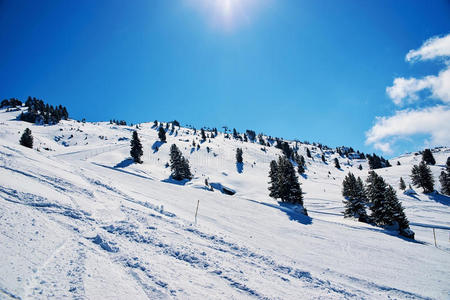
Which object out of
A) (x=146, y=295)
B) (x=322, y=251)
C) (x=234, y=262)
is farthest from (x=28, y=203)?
(x=322, y=251)

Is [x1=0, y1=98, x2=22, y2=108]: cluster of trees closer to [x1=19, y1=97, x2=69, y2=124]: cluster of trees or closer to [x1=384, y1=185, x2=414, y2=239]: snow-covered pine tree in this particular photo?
[x1=19, y1=97, x2=69, y2=124]: cluster of trees

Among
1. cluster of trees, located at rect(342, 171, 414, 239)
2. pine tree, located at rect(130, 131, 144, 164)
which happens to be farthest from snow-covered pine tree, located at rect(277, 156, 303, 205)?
pine tree, located at rect(130, 131, 144, 164)

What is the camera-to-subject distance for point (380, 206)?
94.0 feet

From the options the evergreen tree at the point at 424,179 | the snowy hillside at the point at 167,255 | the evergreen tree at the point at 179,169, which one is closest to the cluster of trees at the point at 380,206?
the snowy hillside at the point at 167,255

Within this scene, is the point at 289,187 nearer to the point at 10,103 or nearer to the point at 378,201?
the point at 378,201

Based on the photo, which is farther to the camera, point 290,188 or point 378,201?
point 290,188

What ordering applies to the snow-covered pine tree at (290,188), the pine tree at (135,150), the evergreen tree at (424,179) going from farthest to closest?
the pine tree at (135,150) → the evergreen tree at (424,179) → the snow-covered pine tree at (290,188)

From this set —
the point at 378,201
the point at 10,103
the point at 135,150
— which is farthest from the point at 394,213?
the point at 10,103

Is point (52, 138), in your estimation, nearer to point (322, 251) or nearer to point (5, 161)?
point (5, 161)

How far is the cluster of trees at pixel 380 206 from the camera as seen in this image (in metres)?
25.8

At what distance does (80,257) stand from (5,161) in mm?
14691

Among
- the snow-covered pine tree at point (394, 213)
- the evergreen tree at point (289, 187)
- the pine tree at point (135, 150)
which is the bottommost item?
the snow-covered pine tree at point (394, 213)

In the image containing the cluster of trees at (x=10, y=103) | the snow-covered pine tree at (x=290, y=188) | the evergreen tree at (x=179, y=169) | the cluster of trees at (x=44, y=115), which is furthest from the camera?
the cluster of trees at (x=10, y=103)

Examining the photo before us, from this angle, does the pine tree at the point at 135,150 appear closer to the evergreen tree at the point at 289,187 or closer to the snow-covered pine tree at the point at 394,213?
the evergreen tree at the point at 289,187
